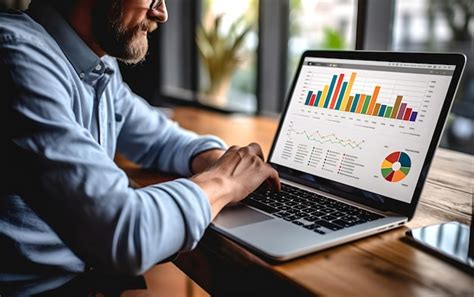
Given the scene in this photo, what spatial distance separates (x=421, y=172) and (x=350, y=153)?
6.5 inches

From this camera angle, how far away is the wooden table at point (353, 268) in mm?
675

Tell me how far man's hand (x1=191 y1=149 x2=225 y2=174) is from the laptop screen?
15 cm

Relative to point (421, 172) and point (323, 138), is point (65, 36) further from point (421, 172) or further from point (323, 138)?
point (421, 172)

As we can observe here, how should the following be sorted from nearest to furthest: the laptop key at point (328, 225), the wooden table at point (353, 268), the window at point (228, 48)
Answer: the wooden table at point (353, 268), the laptop key at point (328, 225), the window at point (228, 48)

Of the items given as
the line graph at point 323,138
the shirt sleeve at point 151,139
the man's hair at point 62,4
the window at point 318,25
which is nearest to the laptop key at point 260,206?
the line graph at point 323,138

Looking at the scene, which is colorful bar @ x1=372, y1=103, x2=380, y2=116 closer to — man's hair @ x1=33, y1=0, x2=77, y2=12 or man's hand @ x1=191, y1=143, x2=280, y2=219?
man's hand @ x1=191, y1=143, x2=280, y2=219

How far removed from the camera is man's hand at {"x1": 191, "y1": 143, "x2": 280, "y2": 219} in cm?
88

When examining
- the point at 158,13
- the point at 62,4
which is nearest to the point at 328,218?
the point at 158,13

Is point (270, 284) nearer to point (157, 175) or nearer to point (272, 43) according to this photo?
point (157, 175)

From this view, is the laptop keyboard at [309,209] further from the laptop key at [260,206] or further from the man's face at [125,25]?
the man's face at [125,25]

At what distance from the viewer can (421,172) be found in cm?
91

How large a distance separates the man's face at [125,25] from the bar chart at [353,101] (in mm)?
401

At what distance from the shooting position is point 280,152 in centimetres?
120

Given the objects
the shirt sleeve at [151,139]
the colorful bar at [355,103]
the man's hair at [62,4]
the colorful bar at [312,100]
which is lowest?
the shirt sleeve at [151,139]
